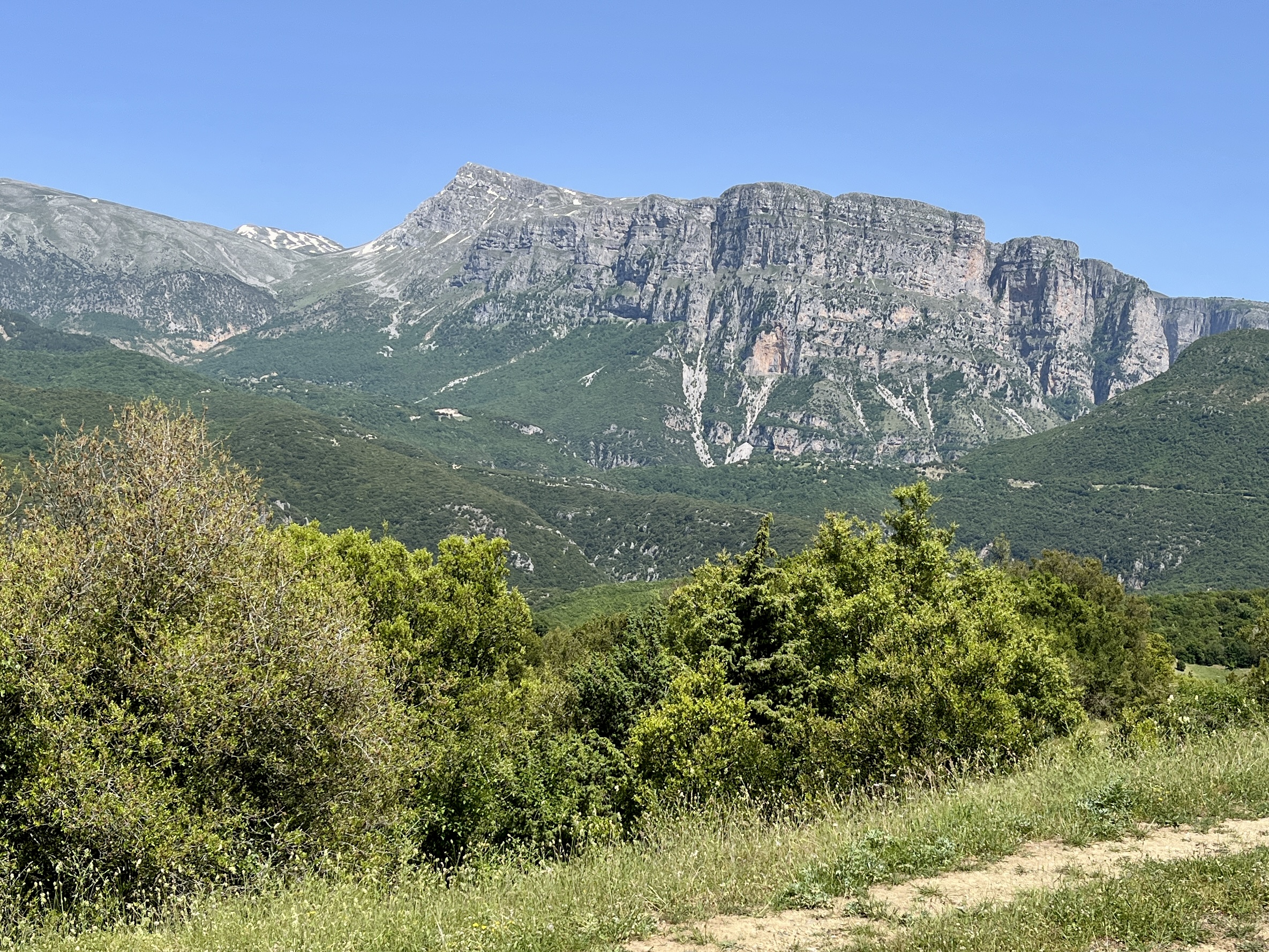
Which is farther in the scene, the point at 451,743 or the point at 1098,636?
the point at 1098,636

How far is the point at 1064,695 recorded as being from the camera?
80.4 feet

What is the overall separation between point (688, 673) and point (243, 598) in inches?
511

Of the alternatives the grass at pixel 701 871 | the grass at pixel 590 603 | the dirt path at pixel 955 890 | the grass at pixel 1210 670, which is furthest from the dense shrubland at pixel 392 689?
the grass at pixel 590 603

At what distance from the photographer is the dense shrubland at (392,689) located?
39.9 feet

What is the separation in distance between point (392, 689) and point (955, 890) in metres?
12.0

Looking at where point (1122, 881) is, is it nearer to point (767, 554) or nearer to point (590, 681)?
point (767, 554)

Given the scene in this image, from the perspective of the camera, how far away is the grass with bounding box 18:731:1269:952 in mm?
8555

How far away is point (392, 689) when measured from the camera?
1756 cm

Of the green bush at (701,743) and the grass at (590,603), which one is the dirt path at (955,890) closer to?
the green bush at (701,743)

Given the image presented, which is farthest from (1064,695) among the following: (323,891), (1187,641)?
(1187,641)

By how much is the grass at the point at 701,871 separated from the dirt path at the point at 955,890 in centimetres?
19

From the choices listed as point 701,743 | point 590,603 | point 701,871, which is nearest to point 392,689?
point 701,743

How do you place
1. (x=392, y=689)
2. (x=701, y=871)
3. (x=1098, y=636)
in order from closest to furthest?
(x=701, y=871) < (x=392, y=689) < (x=1098, y=636)

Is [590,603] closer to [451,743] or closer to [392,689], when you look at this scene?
[451,743]
